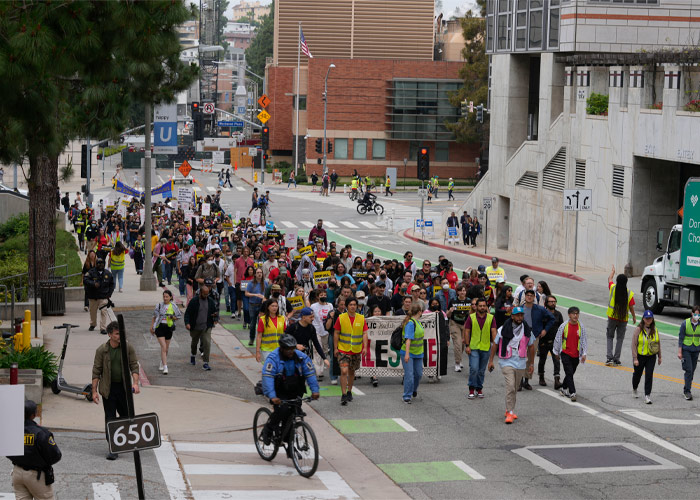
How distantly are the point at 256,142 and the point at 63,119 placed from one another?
105125 mm

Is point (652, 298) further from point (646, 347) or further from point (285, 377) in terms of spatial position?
point (285, 377)

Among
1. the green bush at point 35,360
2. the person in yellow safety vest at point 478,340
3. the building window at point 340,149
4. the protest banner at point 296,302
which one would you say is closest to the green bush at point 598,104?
the protest banner at point 296,302

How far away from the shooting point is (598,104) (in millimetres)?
38188

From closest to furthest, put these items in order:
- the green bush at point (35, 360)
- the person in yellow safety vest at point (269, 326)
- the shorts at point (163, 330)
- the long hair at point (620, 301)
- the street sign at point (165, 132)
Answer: the green bush at point (35, 360) → the person in yellow safety vest at point (269, 326) → the shorts at point (163, 330) → the long hair at point (620, 301) → the street sign at point (165, 132)

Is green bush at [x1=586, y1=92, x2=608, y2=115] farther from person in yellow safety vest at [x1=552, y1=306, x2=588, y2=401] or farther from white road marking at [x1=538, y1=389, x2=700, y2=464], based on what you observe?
person in yellow safety vest at [x1=552, y1=306, x2=588, y2=401]

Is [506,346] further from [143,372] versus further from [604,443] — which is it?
[143,372]

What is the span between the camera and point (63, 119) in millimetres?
17094

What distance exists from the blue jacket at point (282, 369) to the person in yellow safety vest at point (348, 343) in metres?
3.61

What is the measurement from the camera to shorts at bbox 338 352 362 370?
16702 mm

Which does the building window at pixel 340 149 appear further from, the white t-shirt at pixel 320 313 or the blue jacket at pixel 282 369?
the blue jacket at pixel 282 369

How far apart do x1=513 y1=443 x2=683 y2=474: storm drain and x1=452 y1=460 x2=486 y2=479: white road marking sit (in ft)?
2.96

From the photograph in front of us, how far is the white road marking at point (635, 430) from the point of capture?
13.9 metres

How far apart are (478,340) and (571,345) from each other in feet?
4.94

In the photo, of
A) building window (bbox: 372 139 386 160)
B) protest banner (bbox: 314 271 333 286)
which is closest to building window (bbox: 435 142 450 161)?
building window (bbox: 372 139 386 160)
